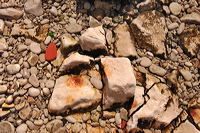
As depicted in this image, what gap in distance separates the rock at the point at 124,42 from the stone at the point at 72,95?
2.64ft

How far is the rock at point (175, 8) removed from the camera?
13.5 feet

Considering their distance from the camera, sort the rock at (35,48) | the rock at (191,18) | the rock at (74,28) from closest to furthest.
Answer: the rock at (35,48) < the rock at (74,28) < the rock at (191,18)

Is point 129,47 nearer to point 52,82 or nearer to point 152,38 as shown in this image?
point 152,38

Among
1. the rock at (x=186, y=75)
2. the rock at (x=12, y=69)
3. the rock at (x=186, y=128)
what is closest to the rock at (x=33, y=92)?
the rock at (x=12, y=69)

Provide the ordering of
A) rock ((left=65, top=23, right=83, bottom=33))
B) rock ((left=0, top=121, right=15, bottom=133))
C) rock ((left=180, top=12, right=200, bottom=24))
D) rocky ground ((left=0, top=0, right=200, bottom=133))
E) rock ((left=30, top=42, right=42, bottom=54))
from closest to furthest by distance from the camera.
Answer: rock ((left=0, top=121, right=15, bottom=133))
rocky ground ((left=0, top=0, right=200, bottom=133))
rock ((left=30, top=42, right=42, bottom=54))
rock ((left=65, top=23, right=83, bottom=33))
rock ((left=180, top=12, right=200, bottom=24))

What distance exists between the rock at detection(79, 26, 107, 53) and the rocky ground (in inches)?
0.6

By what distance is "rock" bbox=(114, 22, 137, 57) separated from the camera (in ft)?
12.0

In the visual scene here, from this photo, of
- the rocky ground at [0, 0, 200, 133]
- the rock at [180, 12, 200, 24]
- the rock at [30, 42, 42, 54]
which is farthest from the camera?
the rock at [180, 12, 200, 24]

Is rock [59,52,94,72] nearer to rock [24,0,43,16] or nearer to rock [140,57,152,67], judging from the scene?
rock [140,57,152,67]

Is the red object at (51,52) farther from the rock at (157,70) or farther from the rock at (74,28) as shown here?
the rock at (157,70)

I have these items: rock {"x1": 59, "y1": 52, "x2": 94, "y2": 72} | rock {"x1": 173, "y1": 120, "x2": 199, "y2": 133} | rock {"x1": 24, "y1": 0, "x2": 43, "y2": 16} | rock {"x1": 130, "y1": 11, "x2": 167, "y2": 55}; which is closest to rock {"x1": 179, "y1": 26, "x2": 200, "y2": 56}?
rock {"x1": 130, "y1": 11, "x2": 167, "y2": 55}

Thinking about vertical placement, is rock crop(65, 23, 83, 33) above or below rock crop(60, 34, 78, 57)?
above

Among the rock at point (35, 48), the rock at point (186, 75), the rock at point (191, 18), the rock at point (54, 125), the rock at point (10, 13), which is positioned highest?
the rock at point (191, 18)

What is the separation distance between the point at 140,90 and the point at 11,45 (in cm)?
229
